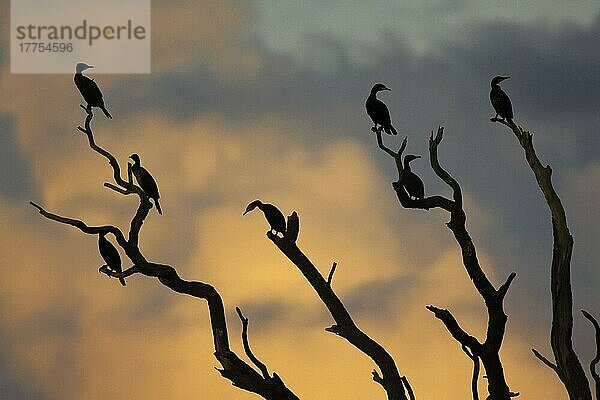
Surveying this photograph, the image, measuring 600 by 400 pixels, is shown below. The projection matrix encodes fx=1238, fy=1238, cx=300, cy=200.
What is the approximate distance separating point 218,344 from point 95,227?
1558 mm

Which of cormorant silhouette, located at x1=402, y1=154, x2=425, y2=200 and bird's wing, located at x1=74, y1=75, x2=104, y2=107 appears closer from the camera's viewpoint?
cormorant silhouette, located at x1=402, y1=154, x2=425, y2=200

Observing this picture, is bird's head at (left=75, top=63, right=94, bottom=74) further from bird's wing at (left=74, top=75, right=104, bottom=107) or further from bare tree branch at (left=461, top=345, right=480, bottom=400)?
bare tree branch at (left=461, top=345, right=480, bottom=400)

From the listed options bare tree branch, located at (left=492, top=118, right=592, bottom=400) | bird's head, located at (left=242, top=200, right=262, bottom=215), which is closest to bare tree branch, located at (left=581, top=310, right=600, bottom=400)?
bare tree branch, located at (left=492, top=118, right=592, bottom=400)

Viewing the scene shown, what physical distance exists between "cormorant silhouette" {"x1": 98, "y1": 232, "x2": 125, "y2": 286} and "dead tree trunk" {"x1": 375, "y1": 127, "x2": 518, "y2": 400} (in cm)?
303

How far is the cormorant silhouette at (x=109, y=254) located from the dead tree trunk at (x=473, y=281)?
303 centimetres

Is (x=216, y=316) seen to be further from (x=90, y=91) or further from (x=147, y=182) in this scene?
(x=90, y=91)

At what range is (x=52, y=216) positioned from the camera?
11.1 metres

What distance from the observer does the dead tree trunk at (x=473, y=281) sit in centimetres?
1181

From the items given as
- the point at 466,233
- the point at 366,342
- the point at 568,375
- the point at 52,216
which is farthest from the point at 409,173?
the point at 52,216

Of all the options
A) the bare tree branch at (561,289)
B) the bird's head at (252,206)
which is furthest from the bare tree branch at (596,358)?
the bird's head at (252,206)

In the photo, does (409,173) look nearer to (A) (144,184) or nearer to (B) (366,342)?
(B) (366,342)

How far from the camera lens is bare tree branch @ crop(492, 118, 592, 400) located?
1206 centimetres

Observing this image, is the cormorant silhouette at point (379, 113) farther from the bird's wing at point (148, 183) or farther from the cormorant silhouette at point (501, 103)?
the bird's wing at point (148, 183)

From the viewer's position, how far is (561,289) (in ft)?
39.8
